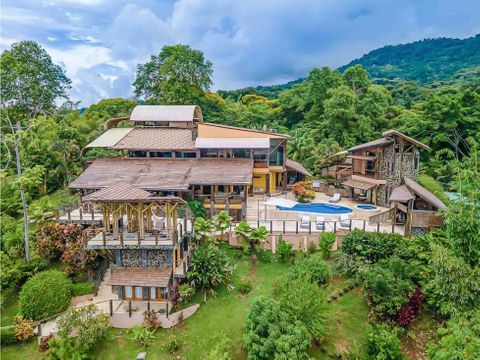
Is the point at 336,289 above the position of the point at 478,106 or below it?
below

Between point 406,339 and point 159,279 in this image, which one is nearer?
point 406,339

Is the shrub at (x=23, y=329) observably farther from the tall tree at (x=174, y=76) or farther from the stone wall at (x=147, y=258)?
the tall tree at (x=174, y=76)

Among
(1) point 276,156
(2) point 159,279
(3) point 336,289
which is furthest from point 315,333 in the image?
(1) point 276,156

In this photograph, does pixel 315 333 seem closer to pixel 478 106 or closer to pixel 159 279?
pixel 159 279

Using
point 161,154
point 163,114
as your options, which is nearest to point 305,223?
point 161,154

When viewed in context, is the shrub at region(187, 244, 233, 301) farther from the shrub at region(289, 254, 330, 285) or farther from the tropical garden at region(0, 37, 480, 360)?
the shrub at region(289, 254, 330, 285)

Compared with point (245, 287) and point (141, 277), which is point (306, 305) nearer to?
point (245, 287)

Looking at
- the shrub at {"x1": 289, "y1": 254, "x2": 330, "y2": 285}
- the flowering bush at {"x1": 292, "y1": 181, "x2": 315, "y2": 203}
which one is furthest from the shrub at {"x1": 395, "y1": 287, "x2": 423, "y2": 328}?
the flowering bush at {"x1": 292, "y1": 181, "x2": 315, "y2": 203}

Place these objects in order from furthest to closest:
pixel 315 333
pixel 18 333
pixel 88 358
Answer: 1. pixel 18 333
2. pixel 88 358
3. pixel 315 333
